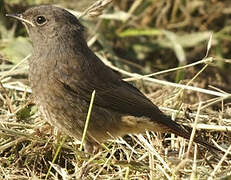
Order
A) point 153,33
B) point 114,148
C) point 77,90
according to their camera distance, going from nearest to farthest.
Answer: point 77,90 < point 114,148 < point 153,33

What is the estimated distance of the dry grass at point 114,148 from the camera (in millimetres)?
4844

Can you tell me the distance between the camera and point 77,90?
5.23 metres

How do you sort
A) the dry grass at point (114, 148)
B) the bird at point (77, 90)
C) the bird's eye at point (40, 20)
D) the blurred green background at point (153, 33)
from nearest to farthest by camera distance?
the dry grass at point (114, 148) < the bird at point (77, 90) < the bird's eye at point (40, 20) < the blurred green background at point (153, 33)

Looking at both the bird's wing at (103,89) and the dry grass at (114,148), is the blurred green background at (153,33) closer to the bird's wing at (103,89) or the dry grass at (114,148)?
the dry grass at (114,148)

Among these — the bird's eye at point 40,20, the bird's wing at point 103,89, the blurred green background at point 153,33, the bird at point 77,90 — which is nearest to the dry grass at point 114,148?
the bird at point 77,90

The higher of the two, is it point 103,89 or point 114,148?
point 103,89

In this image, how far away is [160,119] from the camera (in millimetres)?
5266

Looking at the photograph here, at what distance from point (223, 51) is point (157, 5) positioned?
1.14 m

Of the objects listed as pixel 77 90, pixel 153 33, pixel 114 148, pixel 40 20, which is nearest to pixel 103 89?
pixel 77 90

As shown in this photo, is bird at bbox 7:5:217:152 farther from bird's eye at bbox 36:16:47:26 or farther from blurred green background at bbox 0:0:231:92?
blurred green background at bbox 0:0:231:92

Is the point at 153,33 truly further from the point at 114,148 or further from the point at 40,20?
the point at 114,148

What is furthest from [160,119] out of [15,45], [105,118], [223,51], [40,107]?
[223,51]

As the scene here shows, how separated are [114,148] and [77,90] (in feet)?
2.03

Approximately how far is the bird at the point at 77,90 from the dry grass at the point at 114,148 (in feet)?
0.55
